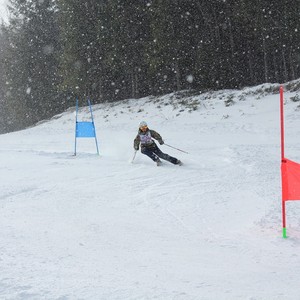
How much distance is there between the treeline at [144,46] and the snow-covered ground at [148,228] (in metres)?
15.0

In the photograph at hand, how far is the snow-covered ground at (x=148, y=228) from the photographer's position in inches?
142

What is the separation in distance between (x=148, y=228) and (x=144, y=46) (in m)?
25.1

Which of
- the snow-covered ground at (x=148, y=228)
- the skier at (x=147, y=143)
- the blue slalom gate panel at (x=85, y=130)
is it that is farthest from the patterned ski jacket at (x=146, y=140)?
the blue slalom gate panel at (x=85, y=130)

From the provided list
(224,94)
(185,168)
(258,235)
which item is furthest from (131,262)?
(224,94)

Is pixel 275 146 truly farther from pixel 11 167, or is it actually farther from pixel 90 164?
pixel 11 167

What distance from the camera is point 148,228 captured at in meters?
5.50

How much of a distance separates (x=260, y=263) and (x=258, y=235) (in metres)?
0.98

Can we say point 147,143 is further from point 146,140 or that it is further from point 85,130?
point 85,130

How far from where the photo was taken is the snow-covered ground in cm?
361

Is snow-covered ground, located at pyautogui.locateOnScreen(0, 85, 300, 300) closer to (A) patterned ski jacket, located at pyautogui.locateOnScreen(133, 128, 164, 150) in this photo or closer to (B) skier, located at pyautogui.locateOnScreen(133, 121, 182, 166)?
(B) skier, located at pyautogui.locateOnScreen(133, 121, 182, 166)

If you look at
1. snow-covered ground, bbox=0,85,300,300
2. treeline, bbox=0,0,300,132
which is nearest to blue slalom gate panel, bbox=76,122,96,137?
snow-covered ground, bbox=0,85,300,300

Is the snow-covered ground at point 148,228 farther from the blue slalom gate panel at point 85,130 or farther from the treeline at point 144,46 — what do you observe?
the treeline at point 144,46

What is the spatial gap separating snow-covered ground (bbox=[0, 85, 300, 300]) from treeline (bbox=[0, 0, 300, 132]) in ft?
49.3

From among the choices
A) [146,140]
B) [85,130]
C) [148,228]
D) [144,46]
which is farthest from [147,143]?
[144,46]
